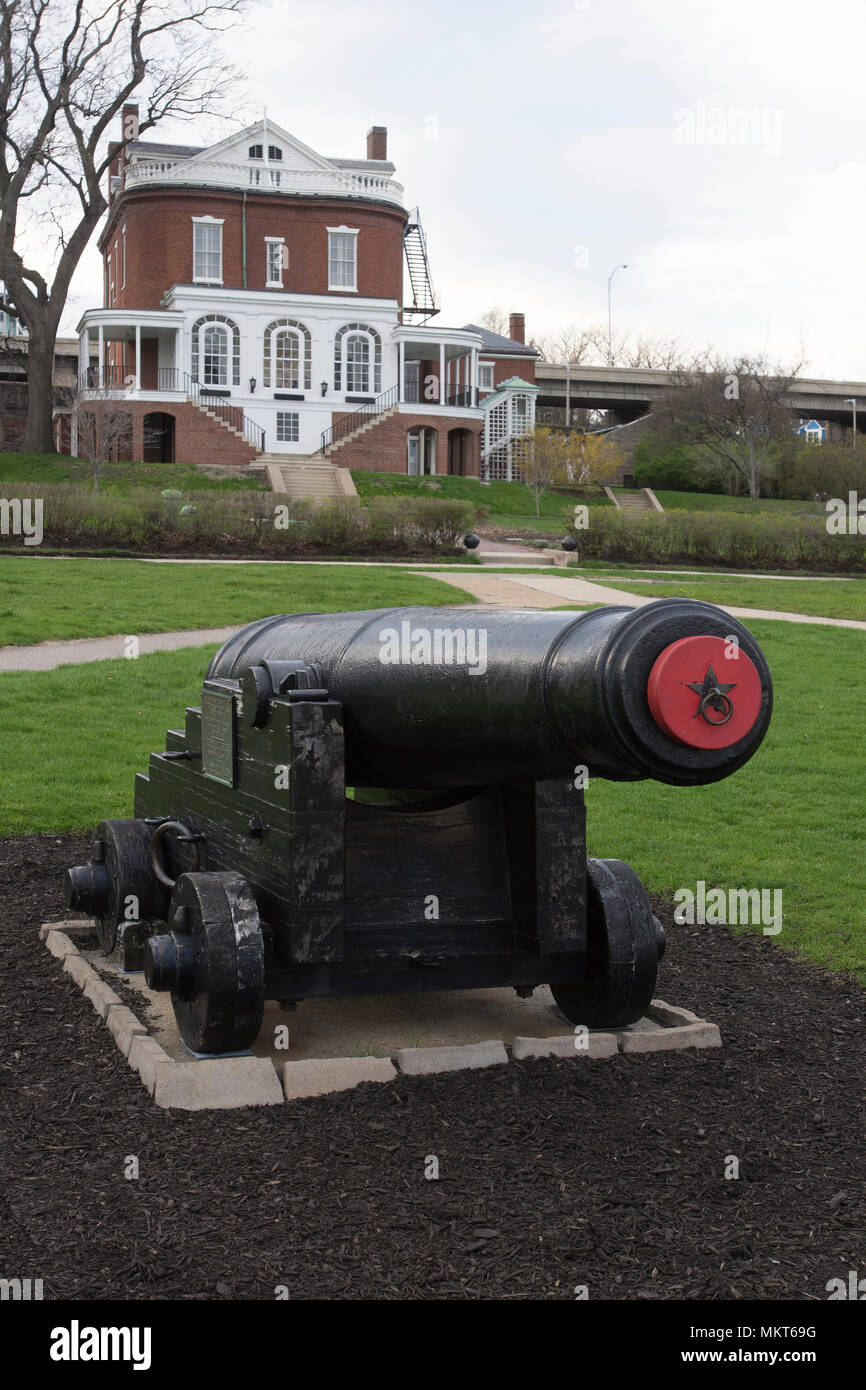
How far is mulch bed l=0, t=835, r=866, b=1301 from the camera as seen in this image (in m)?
3.09

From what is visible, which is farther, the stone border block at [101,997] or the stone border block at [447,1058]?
the stone border block at [101,997]

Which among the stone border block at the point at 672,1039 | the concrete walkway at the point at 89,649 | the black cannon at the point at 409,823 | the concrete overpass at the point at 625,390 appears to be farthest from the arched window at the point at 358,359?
the stone border block at the point at 672,1039

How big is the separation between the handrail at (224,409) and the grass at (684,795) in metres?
30.6

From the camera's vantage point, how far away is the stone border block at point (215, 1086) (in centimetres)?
398

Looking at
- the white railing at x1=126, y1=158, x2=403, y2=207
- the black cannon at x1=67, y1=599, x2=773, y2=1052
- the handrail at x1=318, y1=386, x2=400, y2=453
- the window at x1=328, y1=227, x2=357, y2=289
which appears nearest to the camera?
the black cannon at x1=67, y1=599, x2=773, y2=1052

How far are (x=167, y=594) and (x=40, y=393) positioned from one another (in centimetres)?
2689

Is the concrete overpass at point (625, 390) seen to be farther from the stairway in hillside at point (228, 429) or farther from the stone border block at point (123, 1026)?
the stone border block at point (123, 1026)

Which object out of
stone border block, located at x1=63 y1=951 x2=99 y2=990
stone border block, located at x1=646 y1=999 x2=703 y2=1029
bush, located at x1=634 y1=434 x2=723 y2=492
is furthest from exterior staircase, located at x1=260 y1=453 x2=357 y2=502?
stone border block, located at x1=646 y1=999 x2=703 y2=1029

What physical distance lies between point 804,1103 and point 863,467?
42276 millimetres

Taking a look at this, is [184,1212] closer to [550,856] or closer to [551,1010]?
[550,856]

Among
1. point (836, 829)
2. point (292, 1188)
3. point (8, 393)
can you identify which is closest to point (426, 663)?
point (292, 1188)

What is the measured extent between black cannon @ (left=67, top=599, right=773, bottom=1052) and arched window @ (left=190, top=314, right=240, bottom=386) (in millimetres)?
39765

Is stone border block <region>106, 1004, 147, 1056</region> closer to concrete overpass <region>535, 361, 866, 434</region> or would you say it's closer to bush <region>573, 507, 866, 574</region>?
bush <region>573, 507, 866, 574</region>
